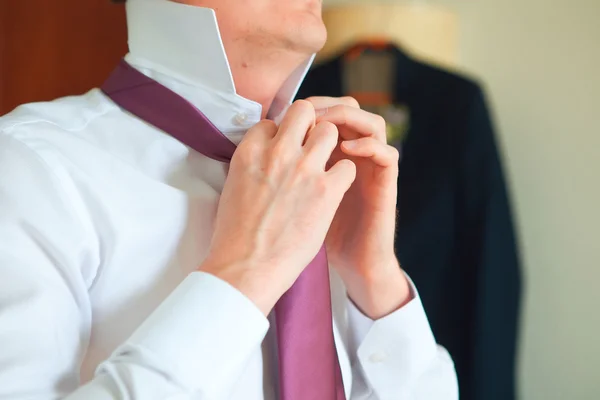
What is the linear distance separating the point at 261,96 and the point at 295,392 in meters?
0.38

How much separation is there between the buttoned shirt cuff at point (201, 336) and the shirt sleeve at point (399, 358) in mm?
302

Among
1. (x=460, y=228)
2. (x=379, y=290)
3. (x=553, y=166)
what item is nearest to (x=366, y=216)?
(x=379, y=290)

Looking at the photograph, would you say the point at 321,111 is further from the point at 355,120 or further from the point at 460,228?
the point at 460,228

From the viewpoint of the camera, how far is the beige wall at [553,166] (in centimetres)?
155

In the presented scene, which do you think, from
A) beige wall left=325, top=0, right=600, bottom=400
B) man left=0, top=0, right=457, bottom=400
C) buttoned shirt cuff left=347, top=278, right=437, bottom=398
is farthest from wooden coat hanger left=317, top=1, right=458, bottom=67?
buttoned shirt cuff left=347, top=278, right=437, bottom=398

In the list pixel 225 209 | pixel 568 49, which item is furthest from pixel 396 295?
pixel 568 49

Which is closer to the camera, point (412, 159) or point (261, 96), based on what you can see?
point (261, 96)

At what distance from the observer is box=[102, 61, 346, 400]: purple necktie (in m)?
0.66

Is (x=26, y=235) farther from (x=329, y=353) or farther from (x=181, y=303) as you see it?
(x=329, y=353)

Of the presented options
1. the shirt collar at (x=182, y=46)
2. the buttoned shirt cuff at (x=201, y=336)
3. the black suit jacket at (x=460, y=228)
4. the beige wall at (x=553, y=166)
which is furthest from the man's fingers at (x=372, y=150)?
the beige wall at (x=553, y=166)

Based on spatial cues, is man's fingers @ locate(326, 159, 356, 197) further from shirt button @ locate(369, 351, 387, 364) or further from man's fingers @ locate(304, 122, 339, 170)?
shirt button @ locate(369, 351, 387, 364)

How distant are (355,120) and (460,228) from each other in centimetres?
81

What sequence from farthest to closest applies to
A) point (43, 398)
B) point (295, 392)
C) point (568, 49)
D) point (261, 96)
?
1. point (568, 49)
2. point (261, 96)
3. point (295, 392)
4. point (43, 398)

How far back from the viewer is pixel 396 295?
0.83 m
